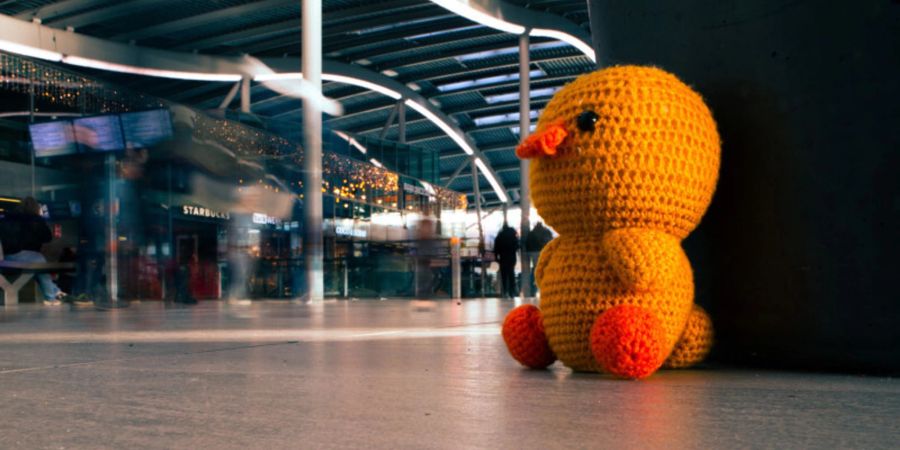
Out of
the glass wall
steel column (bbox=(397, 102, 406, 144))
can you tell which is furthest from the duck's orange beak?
steel column (bbox=(397, 102, 406, 144))

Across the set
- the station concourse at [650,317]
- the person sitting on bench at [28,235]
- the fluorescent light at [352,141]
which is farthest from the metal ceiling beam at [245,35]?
the station concourse at [650,317]

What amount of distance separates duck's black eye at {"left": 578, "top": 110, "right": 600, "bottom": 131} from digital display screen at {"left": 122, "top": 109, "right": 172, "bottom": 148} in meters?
13.2

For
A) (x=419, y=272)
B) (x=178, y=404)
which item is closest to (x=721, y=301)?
(x=178, y=404)

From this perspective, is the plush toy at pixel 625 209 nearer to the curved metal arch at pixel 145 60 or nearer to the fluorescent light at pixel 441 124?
the curved metal arch at pixel 145 60

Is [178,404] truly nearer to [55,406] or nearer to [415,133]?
[55,406]

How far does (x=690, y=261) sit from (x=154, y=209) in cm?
2132

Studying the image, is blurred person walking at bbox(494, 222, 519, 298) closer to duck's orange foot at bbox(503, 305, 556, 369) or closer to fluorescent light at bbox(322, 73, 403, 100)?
fluorescent light at bbox(322, 73, 403, 100)

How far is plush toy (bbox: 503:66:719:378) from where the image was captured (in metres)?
2.92

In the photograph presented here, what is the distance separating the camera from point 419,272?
22.2m

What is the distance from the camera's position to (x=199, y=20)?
1036 inches

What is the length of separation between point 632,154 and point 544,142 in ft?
0.92

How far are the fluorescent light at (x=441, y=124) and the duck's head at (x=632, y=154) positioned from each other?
113ft

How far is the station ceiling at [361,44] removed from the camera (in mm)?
25547

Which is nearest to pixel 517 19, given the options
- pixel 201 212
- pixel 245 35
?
pixel 245 35
